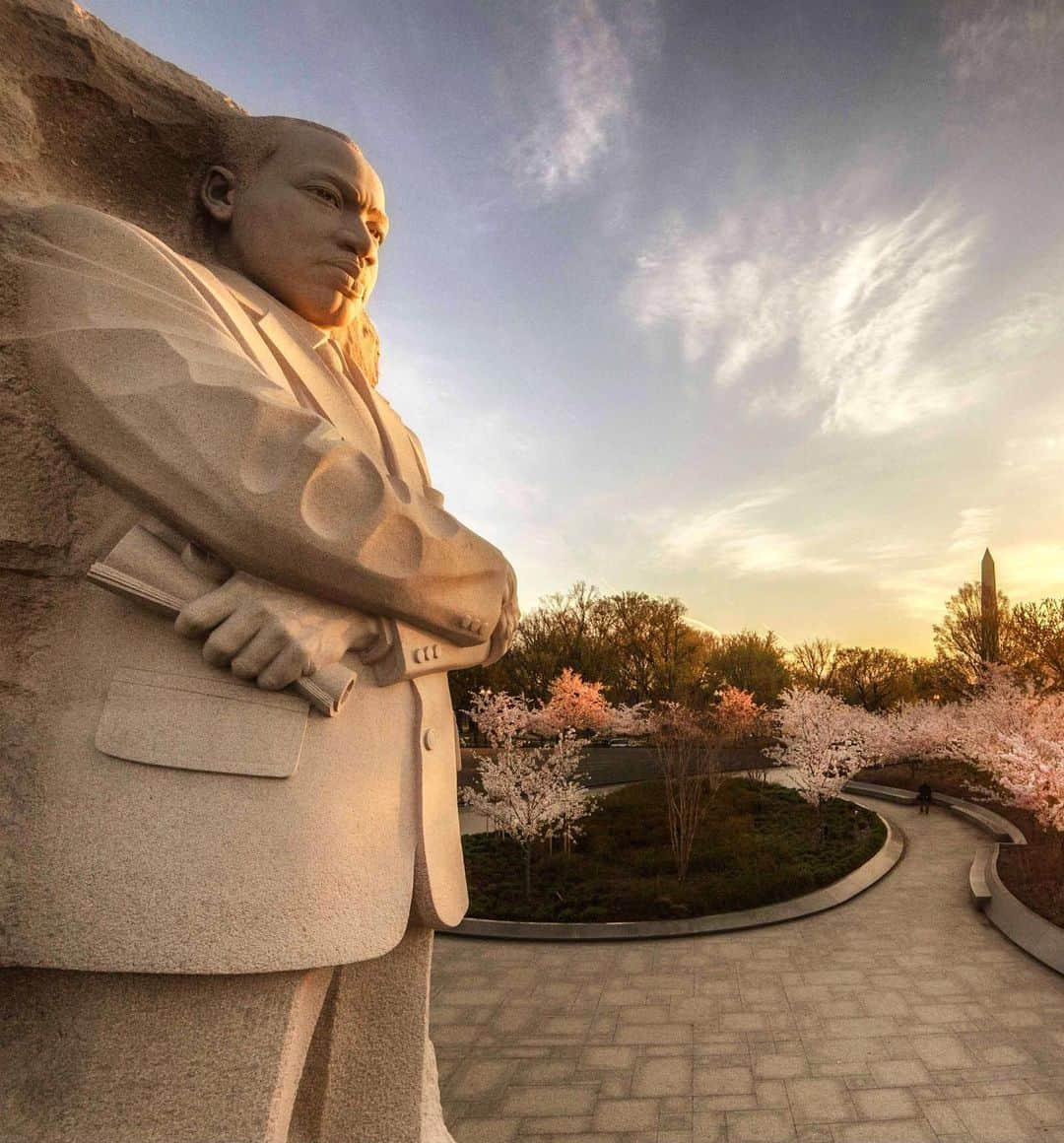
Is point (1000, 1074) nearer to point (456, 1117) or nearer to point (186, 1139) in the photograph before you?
point (456, 1117)

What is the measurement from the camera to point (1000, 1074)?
4.50 m

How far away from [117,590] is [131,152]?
1455mm

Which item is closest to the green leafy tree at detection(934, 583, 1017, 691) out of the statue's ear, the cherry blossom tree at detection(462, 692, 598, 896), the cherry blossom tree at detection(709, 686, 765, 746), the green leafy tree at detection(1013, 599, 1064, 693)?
the green leafy tree at detection(1013, 599, 1064, 693)

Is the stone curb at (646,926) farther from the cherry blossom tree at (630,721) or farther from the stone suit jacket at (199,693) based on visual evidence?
the cherry blossom tree at (630,721)

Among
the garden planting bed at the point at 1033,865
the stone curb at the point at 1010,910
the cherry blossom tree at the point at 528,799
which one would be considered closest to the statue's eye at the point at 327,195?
the stone curb at the point at 1010,910

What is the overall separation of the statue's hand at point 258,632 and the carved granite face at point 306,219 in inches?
38.2

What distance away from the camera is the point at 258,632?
1.44 meters

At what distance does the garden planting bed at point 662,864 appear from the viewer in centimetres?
820

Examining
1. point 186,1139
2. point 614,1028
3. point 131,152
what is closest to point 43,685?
point 186,1139

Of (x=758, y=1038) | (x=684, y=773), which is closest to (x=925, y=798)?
(x=684, y=773)

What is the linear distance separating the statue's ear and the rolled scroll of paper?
1.11 meters

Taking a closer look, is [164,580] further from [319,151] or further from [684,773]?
[684,773]

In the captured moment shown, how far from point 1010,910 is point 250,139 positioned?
941 cm

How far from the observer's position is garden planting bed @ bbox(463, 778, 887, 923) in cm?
820
